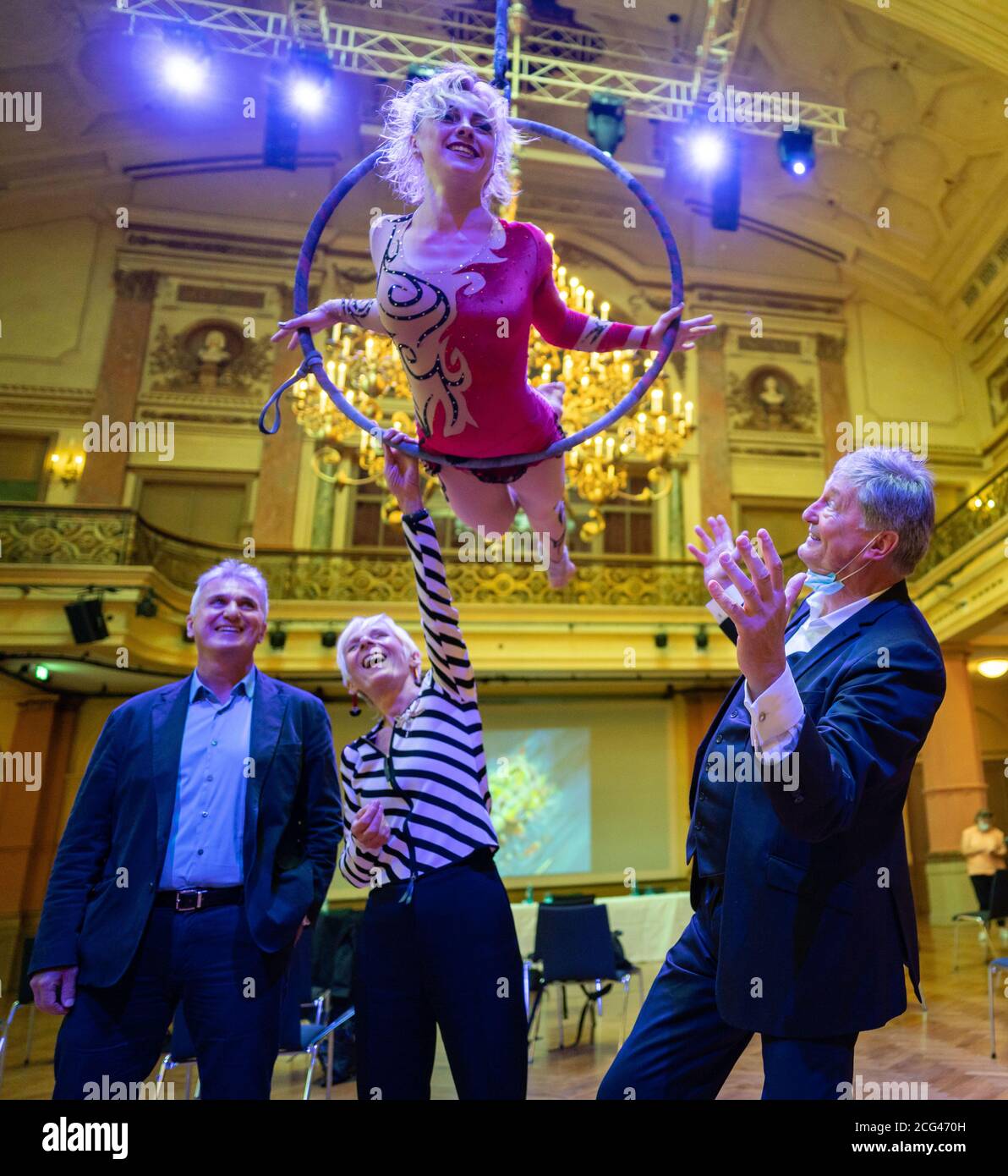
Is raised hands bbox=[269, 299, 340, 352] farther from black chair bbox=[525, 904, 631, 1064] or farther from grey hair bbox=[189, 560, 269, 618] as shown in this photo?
black chair bbox=[525, 904, 631, 1064]

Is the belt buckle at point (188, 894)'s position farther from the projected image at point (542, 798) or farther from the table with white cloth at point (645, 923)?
the projected image at point (542, 798)

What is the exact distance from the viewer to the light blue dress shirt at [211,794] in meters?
1.62

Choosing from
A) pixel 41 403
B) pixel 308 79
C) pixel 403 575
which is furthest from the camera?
pixel 41 403

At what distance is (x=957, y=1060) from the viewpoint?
142 inches

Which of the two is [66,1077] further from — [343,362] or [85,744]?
[85,744]

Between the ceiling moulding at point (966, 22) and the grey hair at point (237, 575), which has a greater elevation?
the ceiling moulding at point (966, 22)

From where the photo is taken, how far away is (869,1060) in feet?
12.1

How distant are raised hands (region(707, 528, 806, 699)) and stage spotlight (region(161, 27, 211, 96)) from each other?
31.9ft

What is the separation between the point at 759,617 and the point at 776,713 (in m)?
0.13

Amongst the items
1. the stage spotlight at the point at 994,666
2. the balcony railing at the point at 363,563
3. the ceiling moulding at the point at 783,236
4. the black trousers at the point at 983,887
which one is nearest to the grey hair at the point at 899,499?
the black trousers at the point at 983,887

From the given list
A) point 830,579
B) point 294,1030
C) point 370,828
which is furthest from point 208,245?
point 830,579

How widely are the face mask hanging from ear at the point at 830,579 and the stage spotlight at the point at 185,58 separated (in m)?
9.57

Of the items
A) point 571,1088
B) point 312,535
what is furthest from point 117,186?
point 571,1088

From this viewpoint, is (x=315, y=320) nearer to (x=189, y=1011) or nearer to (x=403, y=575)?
(x=189, y=1011)
